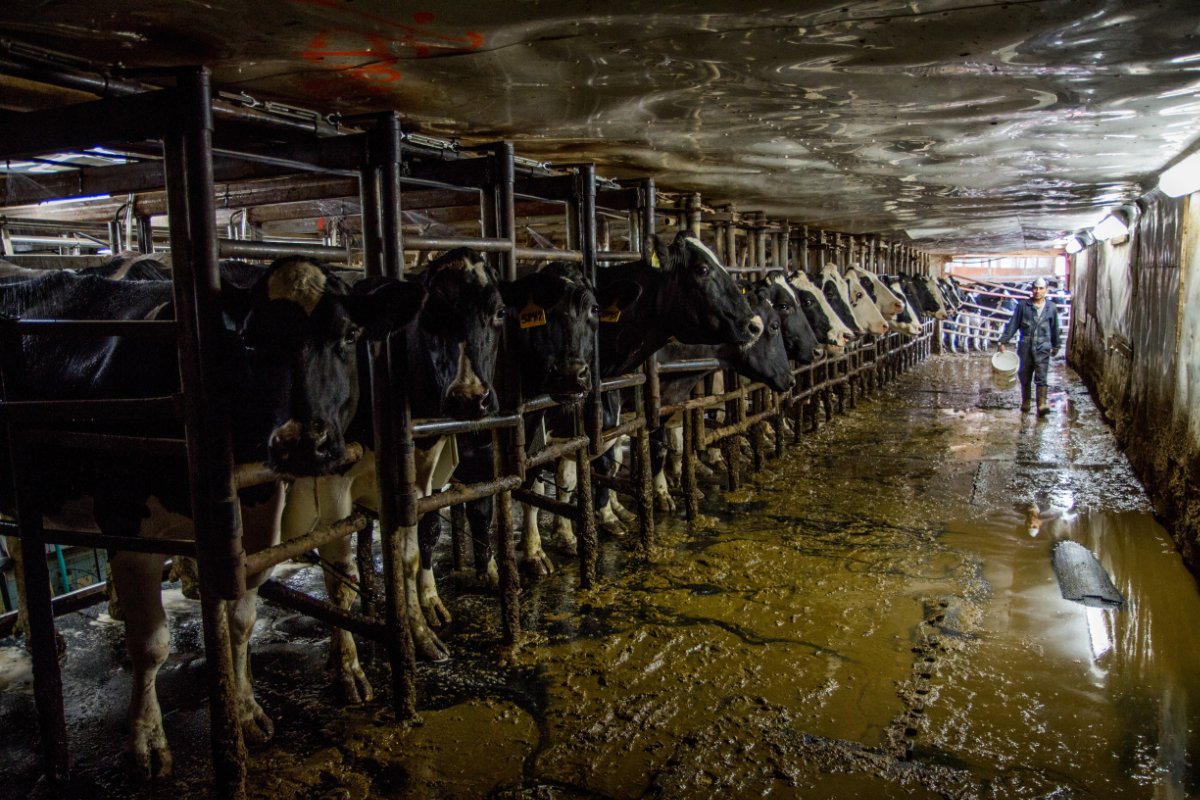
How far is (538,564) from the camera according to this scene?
616cm

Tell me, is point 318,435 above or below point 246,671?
above

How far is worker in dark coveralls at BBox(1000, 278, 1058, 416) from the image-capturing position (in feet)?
42.4

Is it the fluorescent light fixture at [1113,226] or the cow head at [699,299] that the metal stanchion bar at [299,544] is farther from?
the fluorescent light fixture at [1113,226]

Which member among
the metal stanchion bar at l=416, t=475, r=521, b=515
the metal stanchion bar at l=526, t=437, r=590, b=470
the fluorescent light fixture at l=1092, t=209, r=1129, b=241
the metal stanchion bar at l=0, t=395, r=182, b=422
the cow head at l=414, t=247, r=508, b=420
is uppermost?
the fluorescent light fixture at l=1092, t=209, r=1129, b=241

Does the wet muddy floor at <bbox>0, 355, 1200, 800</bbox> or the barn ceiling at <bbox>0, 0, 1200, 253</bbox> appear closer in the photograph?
the barn ceiling at <bbox>0, 0, 1200, 253</bbox>

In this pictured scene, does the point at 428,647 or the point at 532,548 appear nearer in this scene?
the point at 428,647

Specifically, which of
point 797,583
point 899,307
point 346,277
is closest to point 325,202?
point 346,277

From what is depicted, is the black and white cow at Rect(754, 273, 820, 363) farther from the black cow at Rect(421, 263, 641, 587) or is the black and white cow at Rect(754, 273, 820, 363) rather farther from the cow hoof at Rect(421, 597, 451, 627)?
the cow hoof at Rect(421, 597, 451, 627)

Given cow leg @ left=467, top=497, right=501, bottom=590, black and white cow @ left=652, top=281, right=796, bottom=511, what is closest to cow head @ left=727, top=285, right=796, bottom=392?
black and white cow @ left=652, top=281, right=796, bottom=511

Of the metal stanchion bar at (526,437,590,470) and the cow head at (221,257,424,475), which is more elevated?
the cow head at (221,257,424,475)

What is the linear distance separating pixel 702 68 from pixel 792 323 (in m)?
5.85

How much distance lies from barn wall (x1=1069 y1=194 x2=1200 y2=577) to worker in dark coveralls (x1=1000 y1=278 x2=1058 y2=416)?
A: 34.3 inches

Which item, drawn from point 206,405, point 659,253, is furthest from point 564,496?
point 206,405

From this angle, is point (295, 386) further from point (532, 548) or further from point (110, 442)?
point (532, 548)
